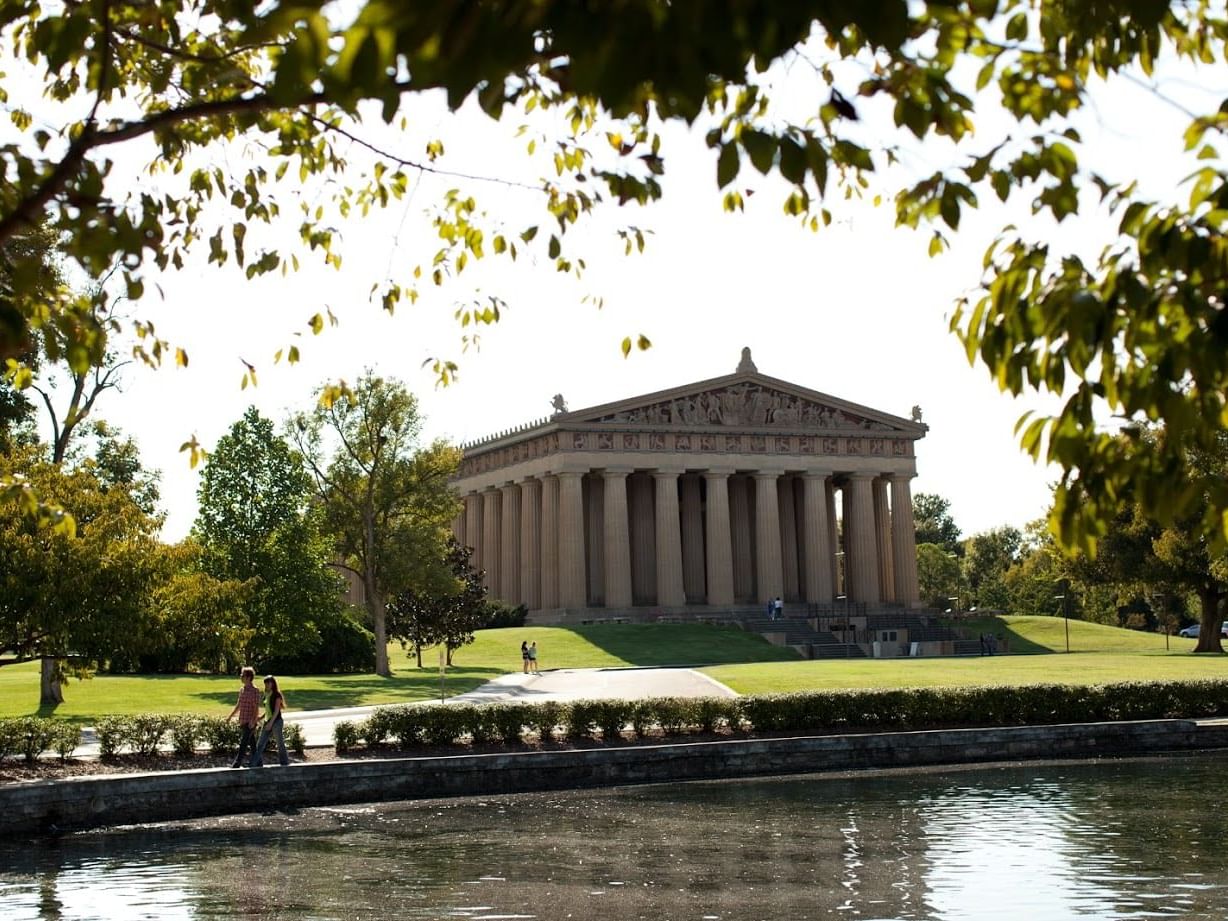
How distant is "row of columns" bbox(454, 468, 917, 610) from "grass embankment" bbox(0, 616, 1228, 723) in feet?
29.9

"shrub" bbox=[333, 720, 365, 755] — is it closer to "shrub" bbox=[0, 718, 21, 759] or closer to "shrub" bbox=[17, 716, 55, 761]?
"shrub" bbox=[17, 716, 55, 761]

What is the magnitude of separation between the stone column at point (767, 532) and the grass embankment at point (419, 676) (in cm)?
1167

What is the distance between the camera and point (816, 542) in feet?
274

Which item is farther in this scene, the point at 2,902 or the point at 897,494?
the point at 897,494

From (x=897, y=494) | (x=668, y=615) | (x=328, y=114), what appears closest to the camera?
(x=328, y=114)

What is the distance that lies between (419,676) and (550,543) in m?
30.4

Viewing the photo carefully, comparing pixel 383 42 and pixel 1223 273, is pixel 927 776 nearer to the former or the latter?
pixel 1223 273

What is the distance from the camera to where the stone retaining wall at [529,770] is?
20312mm

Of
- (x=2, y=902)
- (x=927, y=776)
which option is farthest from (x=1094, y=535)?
(x=927, y=776)

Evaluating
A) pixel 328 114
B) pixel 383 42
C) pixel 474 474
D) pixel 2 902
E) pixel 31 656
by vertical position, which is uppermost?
pixel 474 474

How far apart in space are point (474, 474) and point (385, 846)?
240 feet

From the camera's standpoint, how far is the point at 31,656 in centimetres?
2539

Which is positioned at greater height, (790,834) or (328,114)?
(328,114)

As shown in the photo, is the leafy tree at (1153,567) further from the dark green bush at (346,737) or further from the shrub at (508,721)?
the dark green bush at (346,737)
